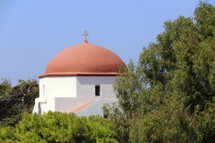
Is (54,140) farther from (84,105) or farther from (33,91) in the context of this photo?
(33,91)

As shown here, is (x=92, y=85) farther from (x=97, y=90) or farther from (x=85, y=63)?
(x=85, y=63)

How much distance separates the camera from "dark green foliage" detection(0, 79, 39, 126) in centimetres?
4528

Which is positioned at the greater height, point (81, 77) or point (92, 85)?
point (81, 77)

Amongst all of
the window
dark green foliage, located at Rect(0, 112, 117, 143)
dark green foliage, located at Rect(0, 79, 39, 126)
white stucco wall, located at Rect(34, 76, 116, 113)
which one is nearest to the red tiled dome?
white stucco wall, located at Rect(34, 76, 116, 113)

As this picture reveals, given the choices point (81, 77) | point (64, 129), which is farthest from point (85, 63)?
point (64, 129)

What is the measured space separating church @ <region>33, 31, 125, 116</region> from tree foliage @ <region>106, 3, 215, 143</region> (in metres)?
8.19

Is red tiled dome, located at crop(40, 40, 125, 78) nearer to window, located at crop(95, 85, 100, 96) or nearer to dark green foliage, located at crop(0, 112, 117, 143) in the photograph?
window, located at crop(95, 85, 100, 96)

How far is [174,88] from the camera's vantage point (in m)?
23.9

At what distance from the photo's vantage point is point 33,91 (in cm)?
4625

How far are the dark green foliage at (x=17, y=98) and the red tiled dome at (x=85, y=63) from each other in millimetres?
9510

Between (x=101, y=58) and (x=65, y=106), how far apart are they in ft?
10.0

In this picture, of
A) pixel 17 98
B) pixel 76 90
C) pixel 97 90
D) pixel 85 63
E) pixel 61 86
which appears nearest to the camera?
pixel 85 63

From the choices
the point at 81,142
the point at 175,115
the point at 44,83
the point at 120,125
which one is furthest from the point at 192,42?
the point at 44,83

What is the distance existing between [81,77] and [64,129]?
24.7ft
